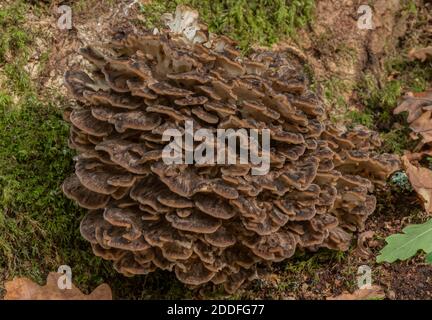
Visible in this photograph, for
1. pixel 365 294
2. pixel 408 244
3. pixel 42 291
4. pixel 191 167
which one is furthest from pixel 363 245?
pixel 42 291

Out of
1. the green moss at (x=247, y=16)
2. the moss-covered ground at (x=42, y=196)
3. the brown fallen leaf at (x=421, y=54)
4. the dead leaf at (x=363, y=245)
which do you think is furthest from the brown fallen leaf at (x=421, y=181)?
the green moss at (x=247, y=16)

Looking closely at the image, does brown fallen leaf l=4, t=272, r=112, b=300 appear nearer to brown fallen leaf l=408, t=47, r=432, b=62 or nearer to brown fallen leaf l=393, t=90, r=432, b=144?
brown fallen leaf l=393, t=90, r=432, b=144

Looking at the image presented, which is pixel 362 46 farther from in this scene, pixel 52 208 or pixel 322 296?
pixel 52 208

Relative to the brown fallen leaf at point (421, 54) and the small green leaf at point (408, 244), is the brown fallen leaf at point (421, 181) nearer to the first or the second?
the small green leaf at point (408, 244)

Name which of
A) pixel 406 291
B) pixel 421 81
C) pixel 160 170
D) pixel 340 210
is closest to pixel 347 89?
pixel 421 81

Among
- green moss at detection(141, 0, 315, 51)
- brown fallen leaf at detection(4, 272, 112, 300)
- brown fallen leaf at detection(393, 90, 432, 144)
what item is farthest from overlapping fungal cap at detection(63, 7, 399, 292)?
brown fallen leaf at detection(393, 90, 432, 144)
